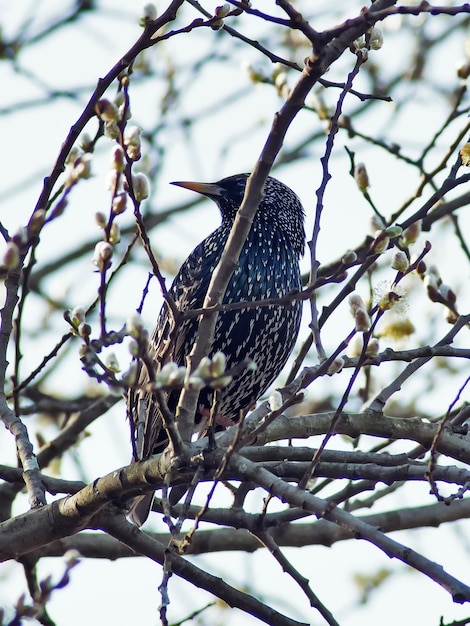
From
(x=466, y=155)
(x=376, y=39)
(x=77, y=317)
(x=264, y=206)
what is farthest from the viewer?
(x=264, y=206)

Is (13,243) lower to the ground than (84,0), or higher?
lower

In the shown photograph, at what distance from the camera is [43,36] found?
6566 millimetres

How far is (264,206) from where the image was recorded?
5.27 m

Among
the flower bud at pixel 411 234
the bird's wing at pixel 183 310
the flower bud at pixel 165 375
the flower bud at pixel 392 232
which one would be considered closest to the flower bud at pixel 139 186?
the flower bud at pixel 165 375

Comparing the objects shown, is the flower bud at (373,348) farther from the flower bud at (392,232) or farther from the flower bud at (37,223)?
the flower bud at (37,223)

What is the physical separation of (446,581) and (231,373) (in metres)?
0.65

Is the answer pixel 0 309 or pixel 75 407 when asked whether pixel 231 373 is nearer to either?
pixel 0 309

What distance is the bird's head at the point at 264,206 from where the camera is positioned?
509 cm

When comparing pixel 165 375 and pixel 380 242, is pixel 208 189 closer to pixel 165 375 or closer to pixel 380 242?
pixel 380 242

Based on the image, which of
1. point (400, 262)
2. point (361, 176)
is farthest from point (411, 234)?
point (361, 176)

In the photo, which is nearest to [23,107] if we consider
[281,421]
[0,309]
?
[0,309]

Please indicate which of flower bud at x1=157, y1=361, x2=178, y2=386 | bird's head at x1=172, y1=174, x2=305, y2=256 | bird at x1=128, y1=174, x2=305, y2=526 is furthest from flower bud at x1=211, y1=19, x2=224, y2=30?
bird's head at x1=172, y1=174, x2=305, y2=256

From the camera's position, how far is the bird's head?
16.7 feet

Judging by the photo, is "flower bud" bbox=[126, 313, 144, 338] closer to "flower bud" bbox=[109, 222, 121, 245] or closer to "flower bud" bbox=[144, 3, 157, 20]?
"flower bud" bbox=[109, 222, 121, 245]
